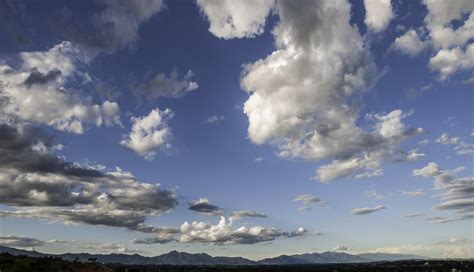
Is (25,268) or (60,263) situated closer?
(25,268)

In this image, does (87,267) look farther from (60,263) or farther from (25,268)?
(25,268)

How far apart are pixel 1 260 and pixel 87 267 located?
20257mm

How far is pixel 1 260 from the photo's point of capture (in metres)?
108

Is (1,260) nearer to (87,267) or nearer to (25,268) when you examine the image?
(25,268)

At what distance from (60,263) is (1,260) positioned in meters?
15.1

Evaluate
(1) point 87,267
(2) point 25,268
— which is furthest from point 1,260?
(1) point 87,267

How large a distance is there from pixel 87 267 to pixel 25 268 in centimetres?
1671

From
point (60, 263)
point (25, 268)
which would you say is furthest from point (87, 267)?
point (25, 268)

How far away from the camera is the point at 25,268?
339ft

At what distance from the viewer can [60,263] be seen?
389 ft

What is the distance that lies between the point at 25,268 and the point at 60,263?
15719 mm

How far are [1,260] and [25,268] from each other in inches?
367

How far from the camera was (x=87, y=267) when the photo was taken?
116312 millimetres

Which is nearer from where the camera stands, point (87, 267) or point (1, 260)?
point (1, 260)
